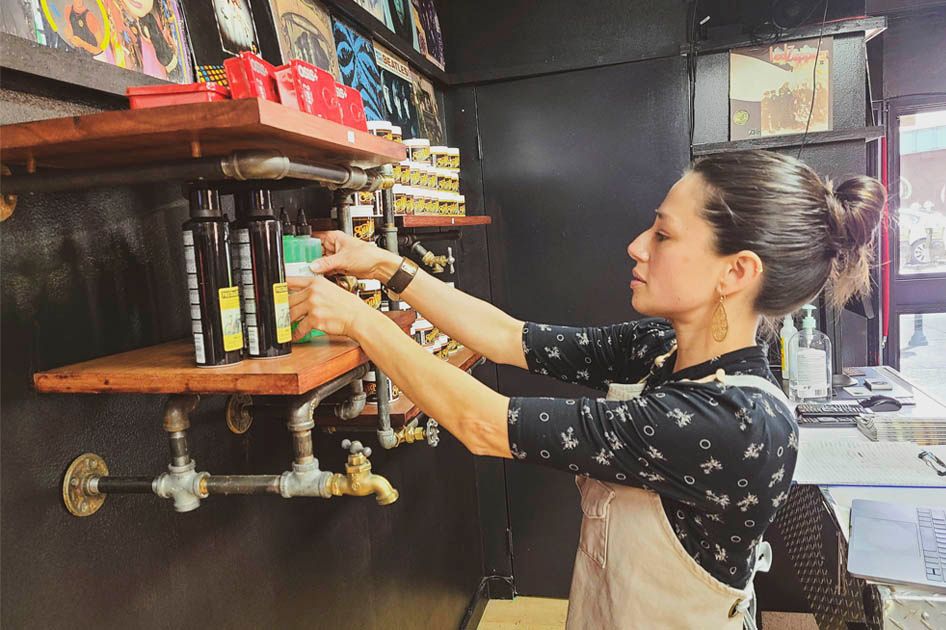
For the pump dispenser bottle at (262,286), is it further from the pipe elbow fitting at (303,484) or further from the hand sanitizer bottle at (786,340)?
the hand sanitizer bottle at (786,340)

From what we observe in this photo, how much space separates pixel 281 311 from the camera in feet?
2.92

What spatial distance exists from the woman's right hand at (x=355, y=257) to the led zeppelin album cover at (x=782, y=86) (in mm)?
1972

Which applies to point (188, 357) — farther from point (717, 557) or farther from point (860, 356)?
point (860, 356)

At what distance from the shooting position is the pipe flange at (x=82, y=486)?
0.91m

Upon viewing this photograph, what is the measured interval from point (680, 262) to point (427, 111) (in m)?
1.67

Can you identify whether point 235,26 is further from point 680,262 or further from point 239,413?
point 680,262

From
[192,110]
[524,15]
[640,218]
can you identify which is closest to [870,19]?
[640,218]

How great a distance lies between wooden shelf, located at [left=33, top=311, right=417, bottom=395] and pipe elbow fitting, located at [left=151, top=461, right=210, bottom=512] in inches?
5.6

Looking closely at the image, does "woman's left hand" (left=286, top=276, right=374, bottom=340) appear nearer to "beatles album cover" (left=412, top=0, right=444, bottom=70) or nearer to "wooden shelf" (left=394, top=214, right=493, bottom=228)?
"wooden shelf" (left=394, top=214, right=493, bottom=228)

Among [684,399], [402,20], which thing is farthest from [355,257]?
[402,20]

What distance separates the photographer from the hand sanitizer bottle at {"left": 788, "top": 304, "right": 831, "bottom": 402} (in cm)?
242

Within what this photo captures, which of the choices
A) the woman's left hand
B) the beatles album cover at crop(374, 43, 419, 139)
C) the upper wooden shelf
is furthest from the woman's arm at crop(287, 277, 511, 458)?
the beatles album cover at crop(374, 43, 419, 139)

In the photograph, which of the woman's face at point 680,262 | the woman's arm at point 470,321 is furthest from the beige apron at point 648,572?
the woman's arm at point 470,321

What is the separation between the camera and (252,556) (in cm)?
130
